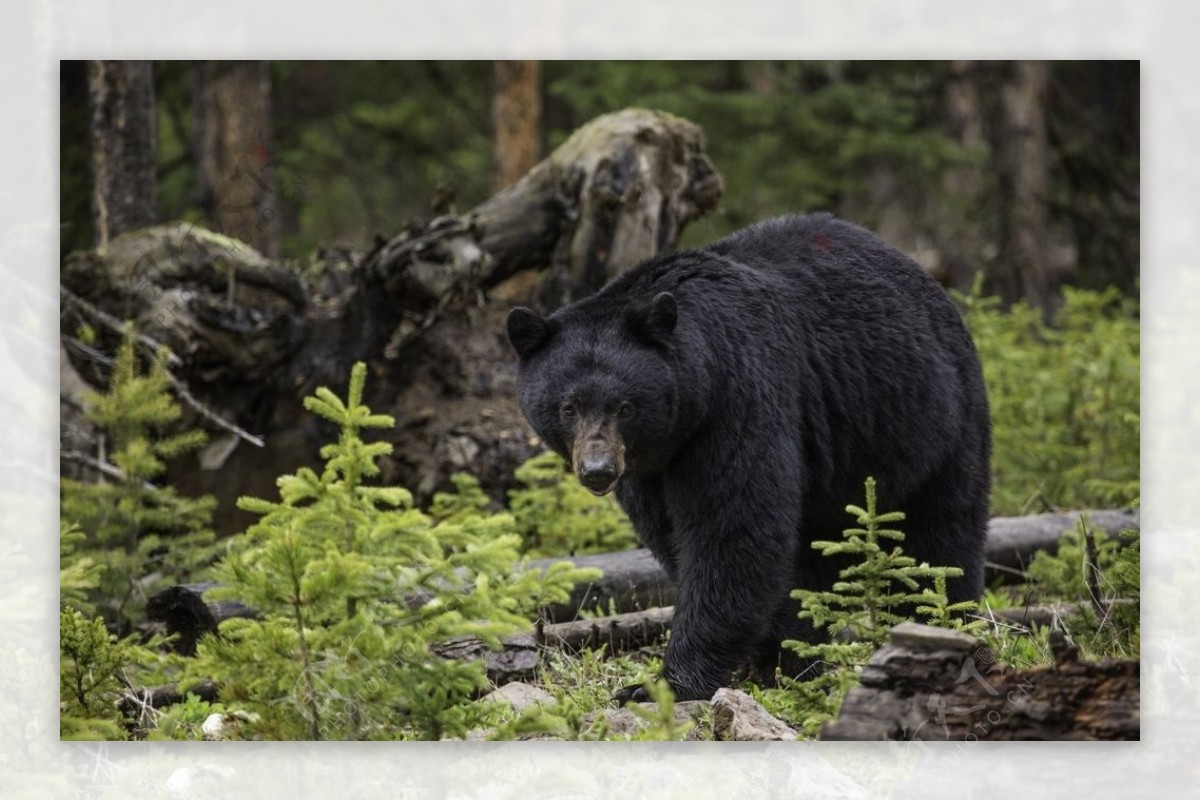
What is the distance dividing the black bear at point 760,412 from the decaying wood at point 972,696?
606 mm

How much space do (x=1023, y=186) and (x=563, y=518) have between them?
218 inches

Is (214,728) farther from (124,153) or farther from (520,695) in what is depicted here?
(124,153)

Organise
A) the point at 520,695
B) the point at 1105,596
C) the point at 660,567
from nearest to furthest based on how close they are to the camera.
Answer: the point at 520,695 → the point at 1105,596 → the point at 660,567

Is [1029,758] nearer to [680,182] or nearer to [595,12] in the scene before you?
[680,182]

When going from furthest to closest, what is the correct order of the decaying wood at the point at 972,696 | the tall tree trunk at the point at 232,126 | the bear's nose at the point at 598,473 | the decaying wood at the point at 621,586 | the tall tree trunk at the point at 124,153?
the tall tree trunk at the point at 232,126 → the tall tree trunk at the point at 124,153 → the decaying wood at the point at 621,586 → the bear's nose at the point at 598,473 → the decaying wood at the point at 972,696

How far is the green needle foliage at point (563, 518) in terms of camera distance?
7.05 metres

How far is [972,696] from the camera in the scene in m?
4.64

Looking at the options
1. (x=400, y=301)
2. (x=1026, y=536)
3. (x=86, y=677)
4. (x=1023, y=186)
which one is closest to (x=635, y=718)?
(x=86, y=677)

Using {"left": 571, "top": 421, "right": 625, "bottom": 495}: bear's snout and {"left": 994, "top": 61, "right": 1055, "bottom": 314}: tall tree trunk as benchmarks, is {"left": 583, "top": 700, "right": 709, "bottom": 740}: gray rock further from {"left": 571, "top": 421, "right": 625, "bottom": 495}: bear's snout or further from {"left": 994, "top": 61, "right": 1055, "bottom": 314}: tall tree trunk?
{"left": 994, "top": 61, "right": 1055, "bottom": 314}: tall tree trunk

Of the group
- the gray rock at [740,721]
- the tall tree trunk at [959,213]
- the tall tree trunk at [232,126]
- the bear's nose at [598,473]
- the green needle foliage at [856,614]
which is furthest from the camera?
the tall tree trunk at [959,213]

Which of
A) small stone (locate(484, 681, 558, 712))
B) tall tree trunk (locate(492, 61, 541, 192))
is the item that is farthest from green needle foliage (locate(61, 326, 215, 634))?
tall tree trunk (locate(492, 61, 541, 192))

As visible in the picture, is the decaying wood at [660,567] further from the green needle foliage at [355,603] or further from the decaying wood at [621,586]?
the green needle foliage at [355,603]

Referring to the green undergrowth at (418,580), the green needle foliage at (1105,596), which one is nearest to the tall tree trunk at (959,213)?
the green undergrowth at (418,580)

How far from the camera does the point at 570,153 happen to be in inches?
290
